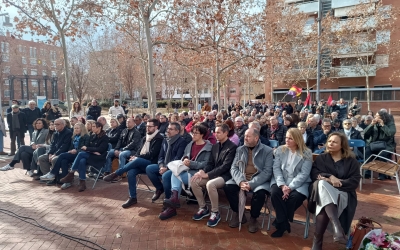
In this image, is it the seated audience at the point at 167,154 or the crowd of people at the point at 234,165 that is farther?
the seated audience at the point at 167,154

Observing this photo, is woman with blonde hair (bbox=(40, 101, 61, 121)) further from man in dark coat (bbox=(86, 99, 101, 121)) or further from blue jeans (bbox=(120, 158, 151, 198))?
blue jeans (bbox=(120, 158, 151, 198))

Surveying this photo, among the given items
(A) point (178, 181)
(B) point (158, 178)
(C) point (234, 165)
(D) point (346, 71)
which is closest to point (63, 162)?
(B) point (158, 178)

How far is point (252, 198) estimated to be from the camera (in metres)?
4.14

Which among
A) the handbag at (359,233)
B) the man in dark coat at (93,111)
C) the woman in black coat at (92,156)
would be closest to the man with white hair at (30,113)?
the man in dark coat at (93,111)

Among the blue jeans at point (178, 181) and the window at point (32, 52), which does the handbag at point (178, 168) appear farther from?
the window at point (32, 52)

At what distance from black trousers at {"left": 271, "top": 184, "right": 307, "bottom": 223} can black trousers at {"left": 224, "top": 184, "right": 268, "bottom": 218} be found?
191mm

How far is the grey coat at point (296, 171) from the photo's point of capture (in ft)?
13.0

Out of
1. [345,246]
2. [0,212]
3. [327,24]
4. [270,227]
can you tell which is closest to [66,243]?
[0,212]

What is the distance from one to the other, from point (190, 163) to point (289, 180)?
5.13 feet

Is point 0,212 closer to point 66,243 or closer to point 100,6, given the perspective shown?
point 66,243

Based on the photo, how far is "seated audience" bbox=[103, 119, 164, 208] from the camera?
5199 mm

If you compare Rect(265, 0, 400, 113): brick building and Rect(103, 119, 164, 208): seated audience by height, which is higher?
Rect(265, 0, 400, 113): brick building

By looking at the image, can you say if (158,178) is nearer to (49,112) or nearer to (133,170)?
(133,170)

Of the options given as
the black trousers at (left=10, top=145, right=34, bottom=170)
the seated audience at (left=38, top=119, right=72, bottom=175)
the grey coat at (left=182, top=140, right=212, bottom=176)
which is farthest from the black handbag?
the black trousers at (left=10, top=145, right=34, bottom=170)
